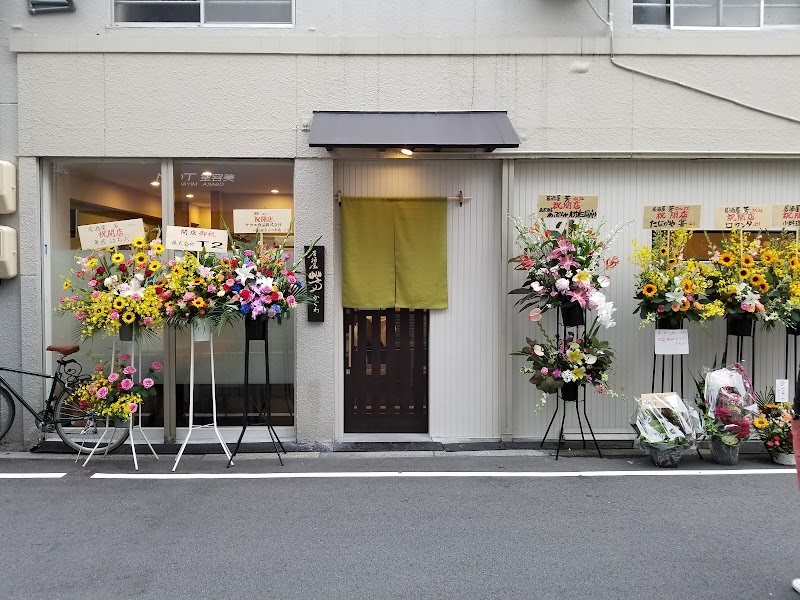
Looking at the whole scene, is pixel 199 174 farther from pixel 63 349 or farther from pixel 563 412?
pixel 563 412

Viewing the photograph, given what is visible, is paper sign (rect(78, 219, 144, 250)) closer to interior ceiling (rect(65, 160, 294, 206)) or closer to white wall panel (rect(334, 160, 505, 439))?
interior ceiling (rect(65, 160, 294, 206))

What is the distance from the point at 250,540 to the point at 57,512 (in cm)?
192

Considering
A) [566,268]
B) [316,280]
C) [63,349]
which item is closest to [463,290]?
[566,268]

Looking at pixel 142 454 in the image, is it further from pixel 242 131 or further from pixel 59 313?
pixel 242 131

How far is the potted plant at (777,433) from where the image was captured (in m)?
6.30

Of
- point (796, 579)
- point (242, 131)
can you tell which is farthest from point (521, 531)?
point (242, 131)

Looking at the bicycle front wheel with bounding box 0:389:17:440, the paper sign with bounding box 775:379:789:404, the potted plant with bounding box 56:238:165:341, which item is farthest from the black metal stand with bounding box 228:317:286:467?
the paper sign with bounding box 775:379:789:404

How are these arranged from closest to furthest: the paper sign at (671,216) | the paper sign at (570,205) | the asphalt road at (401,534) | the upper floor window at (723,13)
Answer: the asphalt road at (401,534) < the paper sign at (671,216) < the paper sign at (570,205) < the upper floor window at (723,13)

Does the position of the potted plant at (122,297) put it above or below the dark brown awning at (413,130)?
below

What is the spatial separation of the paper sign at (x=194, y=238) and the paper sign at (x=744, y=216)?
584 centimetres

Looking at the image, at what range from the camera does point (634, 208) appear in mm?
7336

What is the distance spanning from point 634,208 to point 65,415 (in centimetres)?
726

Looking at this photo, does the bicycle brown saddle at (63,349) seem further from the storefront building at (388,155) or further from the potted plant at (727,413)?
the potted plant at (727,413)

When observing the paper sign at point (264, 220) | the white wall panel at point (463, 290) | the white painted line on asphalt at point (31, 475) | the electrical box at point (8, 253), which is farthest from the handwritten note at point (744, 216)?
the electrical box at point (8, 253)
